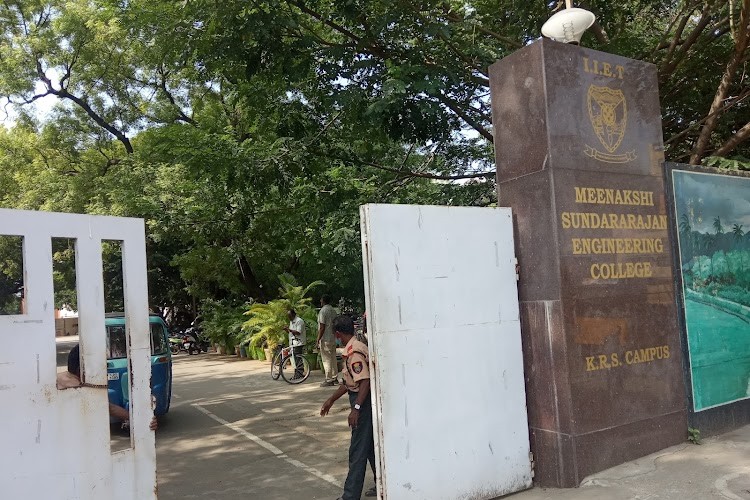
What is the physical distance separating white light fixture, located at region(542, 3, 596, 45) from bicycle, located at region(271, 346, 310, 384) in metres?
9.21

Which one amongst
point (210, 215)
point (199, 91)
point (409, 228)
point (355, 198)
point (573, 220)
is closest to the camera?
point (409, 228)

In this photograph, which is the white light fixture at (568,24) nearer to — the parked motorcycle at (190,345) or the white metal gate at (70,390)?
the white metal gate at (70,390)

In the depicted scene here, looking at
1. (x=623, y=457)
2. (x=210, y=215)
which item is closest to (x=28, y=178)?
(x=210, y=215)

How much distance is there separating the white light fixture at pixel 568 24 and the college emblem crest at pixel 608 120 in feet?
1.71

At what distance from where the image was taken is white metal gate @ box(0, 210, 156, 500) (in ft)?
12.0

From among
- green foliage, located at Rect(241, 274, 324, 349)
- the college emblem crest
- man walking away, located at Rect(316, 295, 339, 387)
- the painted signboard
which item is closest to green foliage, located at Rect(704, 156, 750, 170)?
the painted signboard

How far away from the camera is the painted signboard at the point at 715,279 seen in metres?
6.27

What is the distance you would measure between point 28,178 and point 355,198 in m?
17.4

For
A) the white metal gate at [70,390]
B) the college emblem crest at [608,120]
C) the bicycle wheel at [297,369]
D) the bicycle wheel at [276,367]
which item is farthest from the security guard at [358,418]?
the bicycle wheel at [276,367]

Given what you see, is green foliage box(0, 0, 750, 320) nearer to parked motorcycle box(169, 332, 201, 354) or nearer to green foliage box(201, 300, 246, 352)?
green foliage box(201, 300, 246, 352)

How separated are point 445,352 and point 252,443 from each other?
410 cm

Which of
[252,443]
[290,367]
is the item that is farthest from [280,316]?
[252,443]

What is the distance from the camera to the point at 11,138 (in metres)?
24.6

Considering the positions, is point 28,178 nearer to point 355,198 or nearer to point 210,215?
point 210,215
